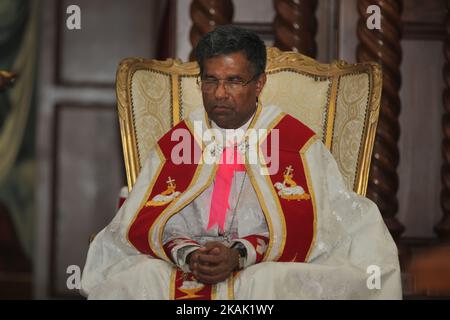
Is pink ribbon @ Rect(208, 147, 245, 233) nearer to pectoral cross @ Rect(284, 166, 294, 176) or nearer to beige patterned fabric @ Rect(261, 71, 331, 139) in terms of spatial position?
pectoral cross @ Rect(284, 166, 294, 176)

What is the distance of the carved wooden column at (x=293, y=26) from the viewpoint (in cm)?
510

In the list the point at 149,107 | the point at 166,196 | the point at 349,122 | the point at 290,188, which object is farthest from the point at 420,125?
the point at 166,196

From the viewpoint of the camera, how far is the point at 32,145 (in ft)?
23.4

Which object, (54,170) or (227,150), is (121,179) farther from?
(227,150)

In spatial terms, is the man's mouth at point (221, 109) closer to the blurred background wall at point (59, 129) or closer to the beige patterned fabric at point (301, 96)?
the beige patterned fabric at point (301, 96)

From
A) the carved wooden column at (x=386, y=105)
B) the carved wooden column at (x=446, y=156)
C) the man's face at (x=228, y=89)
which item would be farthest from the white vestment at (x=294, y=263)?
the carved wooden column at (x=446, y=156)

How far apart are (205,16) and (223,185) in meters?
1.80

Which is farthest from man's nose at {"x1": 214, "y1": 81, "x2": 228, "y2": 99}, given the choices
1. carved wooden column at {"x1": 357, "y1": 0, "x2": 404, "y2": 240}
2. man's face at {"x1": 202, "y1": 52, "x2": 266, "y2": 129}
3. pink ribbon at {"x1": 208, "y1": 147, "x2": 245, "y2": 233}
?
carved wooden column at {"x1": 357, "y1": 0, "x2": 404, "y2": 240}

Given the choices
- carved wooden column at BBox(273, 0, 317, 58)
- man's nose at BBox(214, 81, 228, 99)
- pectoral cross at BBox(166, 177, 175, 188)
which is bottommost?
pectoral cross at BBox(166, 177, 175, 188)

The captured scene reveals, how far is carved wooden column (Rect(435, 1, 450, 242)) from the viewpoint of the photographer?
4949mm

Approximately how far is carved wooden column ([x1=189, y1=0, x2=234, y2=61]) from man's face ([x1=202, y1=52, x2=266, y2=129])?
1533 mm

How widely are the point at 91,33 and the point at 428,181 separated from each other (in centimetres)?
305

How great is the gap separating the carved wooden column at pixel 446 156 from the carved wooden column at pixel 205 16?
4.35ft
